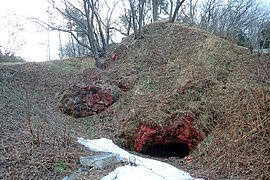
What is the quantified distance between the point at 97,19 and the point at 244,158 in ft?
Answer: 35.9

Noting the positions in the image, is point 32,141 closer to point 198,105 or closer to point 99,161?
point 99,161

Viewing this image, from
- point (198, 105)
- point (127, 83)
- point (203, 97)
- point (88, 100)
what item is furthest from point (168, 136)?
point (127, 83)

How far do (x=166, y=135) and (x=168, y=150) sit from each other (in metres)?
0.63

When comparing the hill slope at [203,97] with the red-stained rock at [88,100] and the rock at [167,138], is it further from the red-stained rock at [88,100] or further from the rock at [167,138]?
the red-stained rock at [88,100]

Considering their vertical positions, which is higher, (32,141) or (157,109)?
(157,109)

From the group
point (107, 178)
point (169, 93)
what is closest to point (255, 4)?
point (169, 93)

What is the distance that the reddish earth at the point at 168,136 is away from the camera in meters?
7.09

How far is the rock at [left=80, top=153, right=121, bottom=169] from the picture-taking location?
4.82 meters

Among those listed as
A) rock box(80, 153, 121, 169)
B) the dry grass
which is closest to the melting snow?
rock box(80, 153, 121, 169)

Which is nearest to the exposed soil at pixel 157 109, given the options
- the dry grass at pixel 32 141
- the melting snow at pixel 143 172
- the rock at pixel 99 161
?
the dry grass at pixel 32 141

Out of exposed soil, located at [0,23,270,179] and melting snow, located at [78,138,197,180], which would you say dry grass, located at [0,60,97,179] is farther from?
melting snow, located at [78,138,197,180]

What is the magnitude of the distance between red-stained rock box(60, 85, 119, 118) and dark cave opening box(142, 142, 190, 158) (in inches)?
111

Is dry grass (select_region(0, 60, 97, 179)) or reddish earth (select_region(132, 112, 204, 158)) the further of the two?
reddish earth (select_region(132, 112, 204, 158))

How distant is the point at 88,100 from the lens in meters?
9.79
